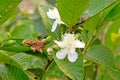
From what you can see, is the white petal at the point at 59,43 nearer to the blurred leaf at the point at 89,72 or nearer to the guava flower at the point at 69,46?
the guava flower at the point at 69,46

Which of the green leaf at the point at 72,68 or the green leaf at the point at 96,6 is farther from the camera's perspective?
the green leaf at the point at 96,6

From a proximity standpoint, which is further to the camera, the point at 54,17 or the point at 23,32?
the point at 23,32

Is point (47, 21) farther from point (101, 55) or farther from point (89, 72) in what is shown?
point (89, 72)

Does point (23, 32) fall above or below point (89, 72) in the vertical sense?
above

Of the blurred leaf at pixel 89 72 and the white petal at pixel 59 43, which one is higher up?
the white petal at pixel 59 43

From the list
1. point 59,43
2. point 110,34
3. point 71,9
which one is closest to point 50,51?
point 59,43

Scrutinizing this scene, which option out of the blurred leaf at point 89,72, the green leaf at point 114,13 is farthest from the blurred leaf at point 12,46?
the blurred leaf at point 89,72

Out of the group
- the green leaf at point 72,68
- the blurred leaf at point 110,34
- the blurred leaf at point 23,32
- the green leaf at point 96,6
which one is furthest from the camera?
the blurred leaf at point 110,34

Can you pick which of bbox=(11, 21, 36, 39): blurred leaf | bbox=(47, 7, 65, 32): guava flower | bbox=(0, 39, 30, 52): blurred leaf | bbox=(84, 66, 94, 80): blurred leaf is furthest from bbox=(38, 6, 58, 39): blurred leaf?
bbox=(84, 66, 94, 80): blurred leaf
